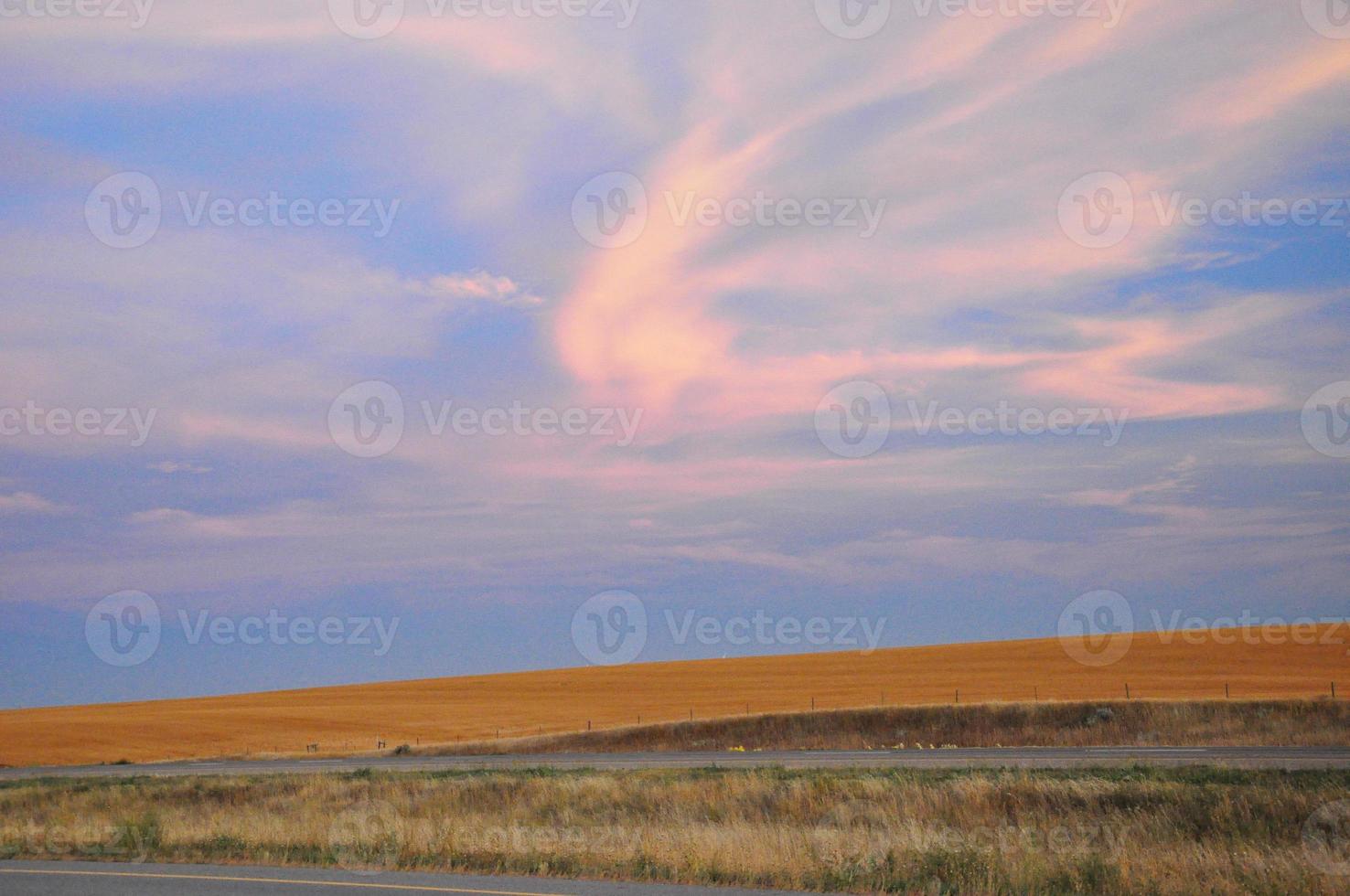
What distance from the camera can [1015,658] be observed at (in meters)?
91.2

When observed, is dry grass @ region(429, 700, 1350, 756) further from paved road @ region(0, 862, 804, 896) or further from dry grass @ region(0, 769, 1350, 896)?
paved road @ region(0, 862, 804, 896)

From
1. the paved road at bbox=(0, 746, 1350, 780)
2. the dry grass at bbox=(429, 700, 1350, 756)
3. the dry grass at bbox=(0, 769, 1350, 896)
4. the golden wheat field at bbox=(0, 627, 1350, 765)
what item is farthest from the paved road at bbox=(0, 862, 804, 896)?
the golden wheat field at bbox=(0, 627, 1350, 765)

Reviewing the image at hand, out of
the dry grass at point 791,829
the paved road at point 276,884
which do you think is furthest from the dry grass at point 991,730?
the paved road at point 276,884

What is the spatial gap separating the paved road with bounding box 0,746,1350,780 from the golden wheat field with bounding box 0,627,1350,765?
9841 millimetres

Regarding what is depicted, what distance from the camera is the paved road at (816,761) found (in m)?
28.8

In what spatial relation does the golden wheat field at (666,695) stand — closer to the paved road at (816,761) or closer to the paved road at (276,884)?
the paved road at (816,761)

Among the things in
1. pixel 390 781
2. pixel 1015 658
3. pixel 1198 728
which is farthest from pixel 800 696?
pixel 390 781

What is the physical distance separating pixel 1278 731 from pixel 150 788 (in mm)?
→ 35694

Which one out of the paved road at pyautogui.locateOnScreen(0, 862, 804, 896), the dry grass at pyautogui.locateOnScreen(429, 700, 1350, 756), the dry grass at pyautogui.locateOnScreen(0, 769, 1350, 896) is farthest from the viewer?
the dry grass at pyautogui.locateOnScreen(429, 700, 1350, 756)

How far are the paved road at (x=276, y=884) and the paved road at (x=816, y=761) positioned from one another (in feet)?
58.5

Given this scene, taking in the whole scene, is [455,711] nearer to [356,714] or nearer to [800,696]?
[356,714]

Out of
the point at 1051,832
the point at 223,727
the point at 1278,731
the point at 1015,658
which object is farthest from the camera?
the point at 1015,658

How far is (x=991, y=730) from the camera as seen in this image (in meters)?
45.2

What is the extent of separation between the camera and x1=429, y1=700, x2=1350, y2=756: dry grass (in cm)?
3947
